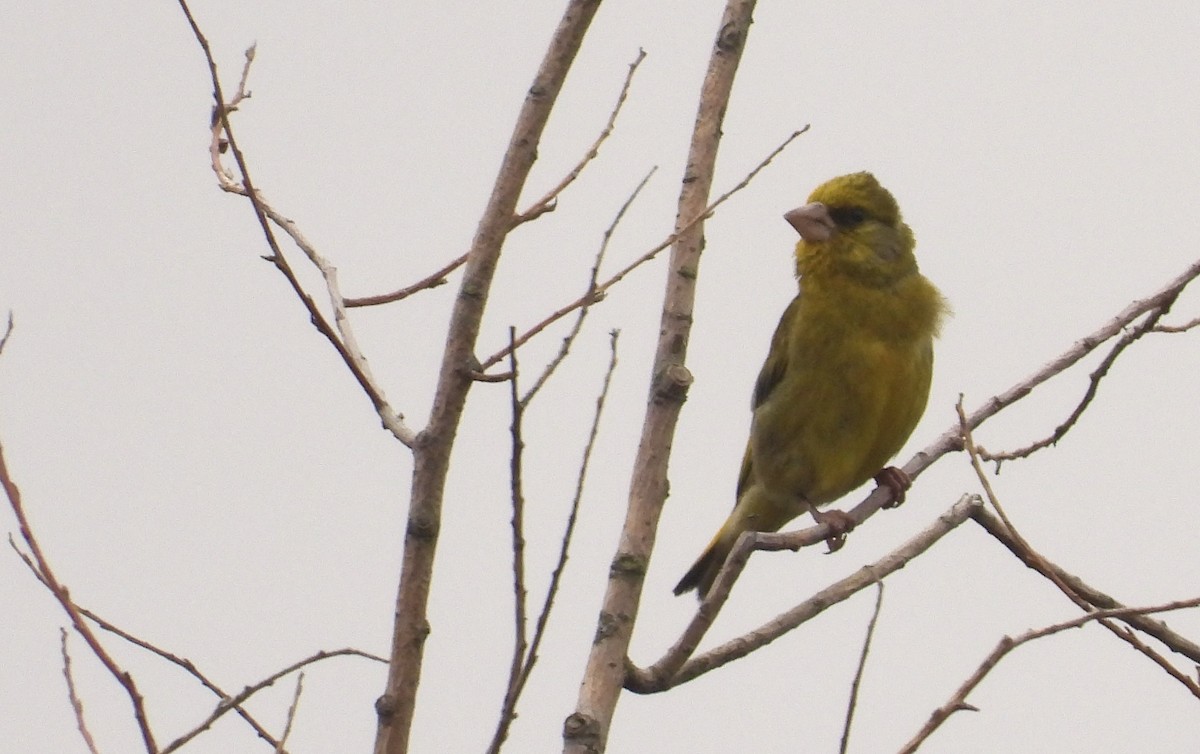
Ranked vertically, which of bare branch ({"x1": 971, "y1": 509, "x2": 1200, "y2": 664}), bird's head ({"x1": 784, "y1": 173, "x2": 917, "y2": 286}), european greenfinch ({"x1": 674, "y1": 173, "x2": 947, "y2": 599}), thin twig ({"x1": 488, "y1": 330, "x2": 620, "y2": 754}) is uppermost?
bird's head ({"x1": 784, "y1": 173, "x2": 917, "y2": 286})

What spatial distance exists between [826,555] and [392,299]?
2.32 metres

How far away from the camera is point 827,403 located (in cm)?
518

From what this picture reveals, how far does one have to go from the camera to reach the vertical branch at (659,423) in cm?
254

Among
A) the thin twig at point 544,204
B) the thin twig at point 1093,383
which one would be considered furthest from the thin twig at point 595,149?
the thin twig at point 1093,383

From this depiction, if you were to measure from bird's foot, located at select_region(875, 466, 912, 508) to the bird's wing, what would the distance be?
1.58 feet

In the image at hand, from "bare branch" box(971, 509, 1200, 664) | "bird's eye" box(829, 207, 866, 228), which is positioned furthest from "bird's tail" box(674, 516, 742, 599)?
"bare branch" box(971, 509, 1200, 664)

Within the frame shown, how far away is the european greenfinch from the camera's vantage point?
5.15 m

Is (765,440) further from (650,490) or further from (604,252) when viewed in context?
(604,252)

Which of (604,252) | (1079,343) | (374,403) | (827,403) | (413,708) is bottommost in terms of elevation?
(413,708)

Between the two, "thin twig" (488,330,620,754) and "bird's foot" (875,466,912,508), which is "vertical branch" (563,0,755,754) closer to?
"thin twig" (488,330,620,754)

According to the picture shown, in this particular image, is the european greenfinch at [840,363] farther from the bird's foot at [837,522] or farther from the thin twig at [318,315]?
the thin twig at [318,315]

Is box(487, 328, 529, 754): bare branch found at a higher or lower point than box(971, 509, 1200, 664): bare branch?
→ lower

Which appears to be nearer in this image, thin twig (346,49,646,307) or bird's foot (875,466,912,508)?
thin twig (346,49,646,307)

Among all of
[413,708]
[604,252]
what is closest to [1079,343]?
[604,252]
